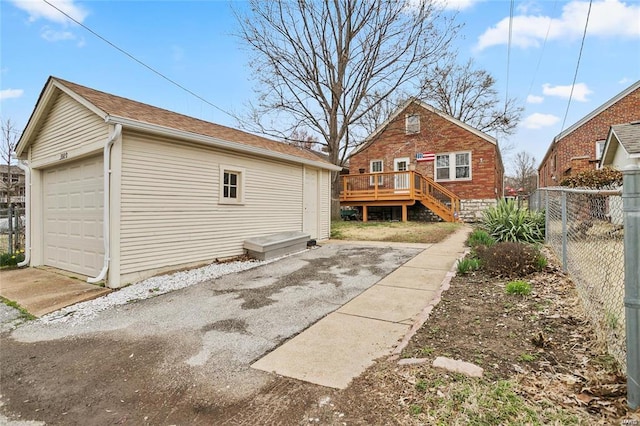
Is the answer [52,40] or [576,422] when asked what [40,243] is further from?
[576,422]

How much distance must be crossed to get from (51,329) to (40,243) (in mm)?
4956

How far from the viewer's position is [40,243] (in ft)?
24.7

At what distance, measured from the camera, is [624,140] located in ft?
34.9

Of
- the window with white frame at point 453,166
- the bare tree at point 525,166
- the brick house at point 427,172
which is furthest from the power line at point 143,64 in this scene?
the bare tree at point 525,166

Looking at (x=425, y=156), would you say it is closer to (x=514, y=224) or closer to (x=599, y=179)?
(x=599, y=179)

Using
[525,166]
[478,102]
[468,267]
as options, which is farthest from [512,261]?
[525,166]

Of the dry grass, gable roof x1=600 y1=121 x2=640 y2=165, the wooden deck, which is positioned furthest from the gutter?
gable roof x1=600 y1=121 x2=640 y2=165

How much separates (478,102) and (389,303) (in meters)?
25.0

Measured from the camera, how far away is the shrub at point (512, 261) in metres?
5.09

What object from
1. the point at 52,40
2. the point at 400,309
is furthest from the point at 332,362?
the point at 52,40

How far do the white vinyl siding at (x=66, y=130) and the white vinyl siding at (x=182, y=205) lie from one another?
88cm

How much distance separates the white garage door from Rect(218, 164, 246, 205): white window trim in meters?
2.25

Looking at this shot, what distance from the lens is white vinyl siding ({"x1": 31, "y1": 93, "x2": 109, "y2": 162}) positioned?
5.84 meters

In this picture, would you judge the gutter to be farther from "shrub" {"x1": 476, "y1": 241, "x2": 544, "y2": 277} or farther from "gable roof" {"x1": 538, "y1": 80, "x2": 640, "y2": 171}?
"gable roof" {"x1": 538, "y1": 80, "x2": 640, "y2": 171}
